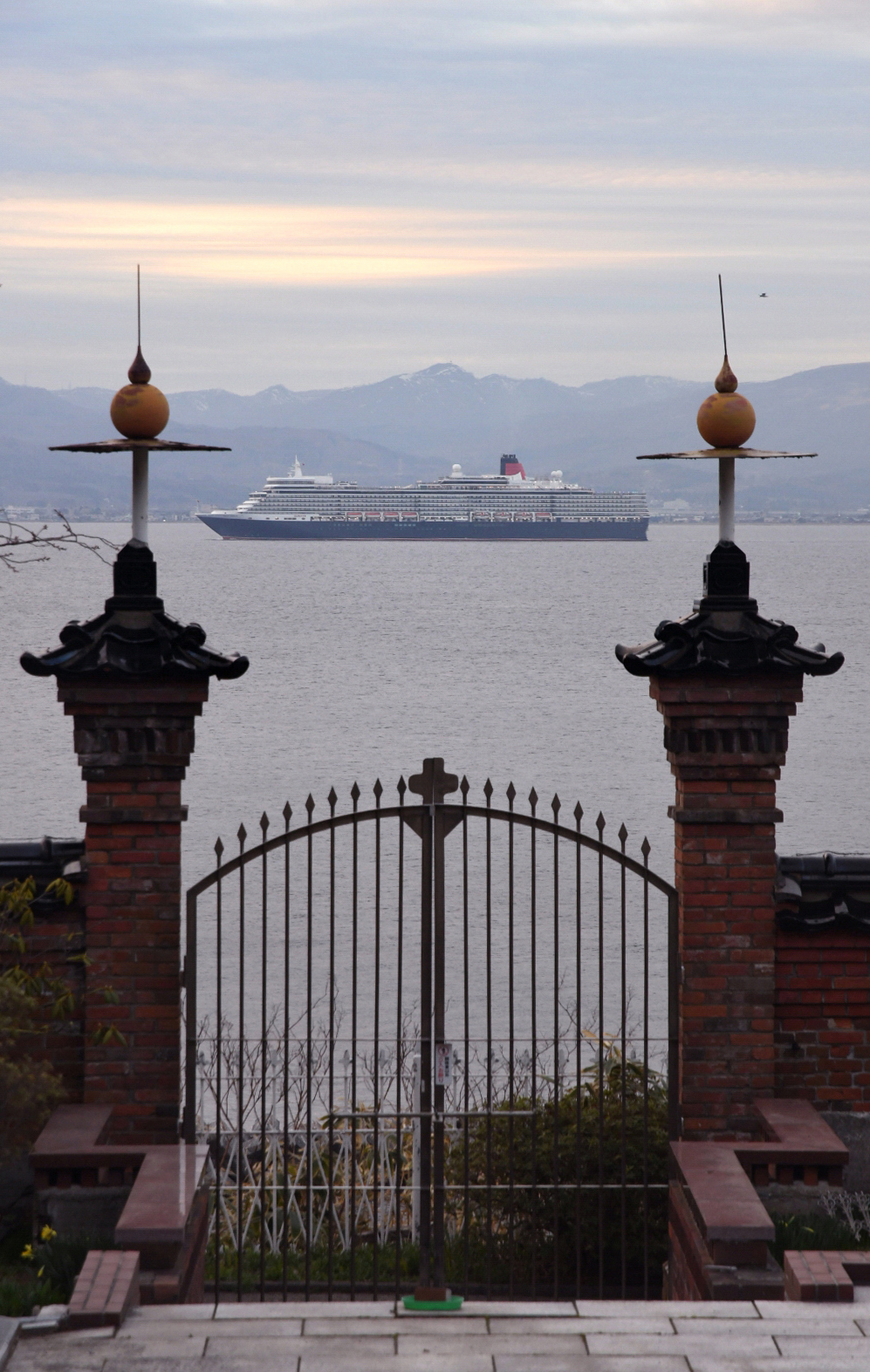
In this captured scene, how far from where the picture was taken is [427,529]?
154 metres

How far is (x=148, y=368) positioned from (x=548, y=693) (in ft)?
140

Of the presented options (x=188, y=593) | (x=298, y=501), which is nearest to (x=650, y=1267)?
(x=188, y=593)

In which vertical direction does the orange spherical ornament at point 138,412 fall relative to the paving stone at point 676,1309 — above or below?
above

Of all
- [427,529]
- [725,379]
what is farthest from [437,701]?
[427,529]

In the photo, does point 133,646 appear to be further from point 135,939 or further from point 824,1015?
point 824,1015

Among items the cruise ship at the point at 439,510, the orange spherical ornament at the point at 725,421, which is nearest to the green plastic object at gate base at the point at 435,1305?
the orange spherical ornament at the point at 725,421

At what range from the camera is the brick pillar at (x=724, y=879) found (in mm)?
5168

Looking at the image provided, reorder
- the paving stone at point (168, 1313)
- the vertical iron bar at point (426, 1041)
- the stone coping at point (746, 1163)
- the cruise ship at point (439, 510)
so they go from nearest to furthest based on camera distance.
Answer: the paving stone at point (168, 1313), the stone coping at point (746, 1163), the vertical iron bar at point (426, 1041), the cruise ship at point (439, 510)

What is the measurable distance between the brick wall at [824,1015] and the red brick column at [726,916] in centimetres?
9

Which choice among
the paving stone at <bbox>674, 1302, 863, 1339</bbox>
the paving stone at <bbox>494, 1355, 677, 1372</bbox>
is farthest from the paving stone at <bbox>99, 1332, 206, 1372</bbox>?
the paving stone at <bbox>674, 1302, 863, 1339</bbox>

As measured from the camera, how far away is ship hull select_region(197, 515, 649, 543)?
498 feet

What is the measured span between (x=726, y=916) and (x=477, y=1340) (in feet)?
5.79

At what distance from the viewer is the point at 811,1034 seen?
527 centimetres

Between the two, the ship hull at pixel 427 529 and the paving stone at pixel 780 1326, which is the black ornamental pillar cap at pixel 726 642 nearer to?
the paving stone at pixel 780 1326
